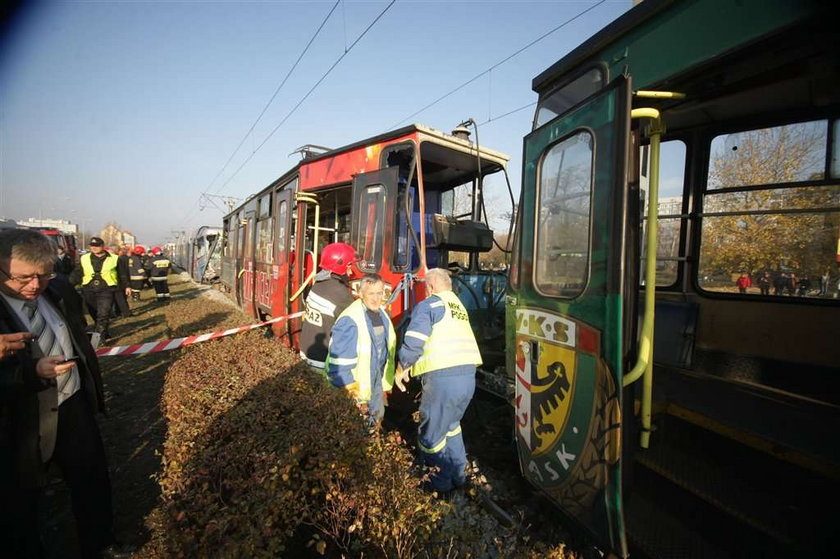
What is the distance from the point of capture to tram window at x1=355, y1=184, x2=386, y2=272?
14.8ft

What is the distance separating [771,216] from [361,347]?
3854 millimetres

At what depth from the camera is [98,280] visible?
8250 mm

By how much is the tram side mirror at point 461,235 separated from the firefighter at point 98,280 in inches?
297

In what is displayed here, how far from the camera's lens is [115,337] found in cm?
912

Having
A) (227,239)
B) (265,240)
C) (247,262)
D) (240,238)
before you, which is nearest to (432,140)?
(265,240)

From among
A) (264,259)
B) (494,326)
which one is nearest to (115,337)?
(264,259)

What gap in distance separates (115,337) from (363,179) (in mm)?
8361

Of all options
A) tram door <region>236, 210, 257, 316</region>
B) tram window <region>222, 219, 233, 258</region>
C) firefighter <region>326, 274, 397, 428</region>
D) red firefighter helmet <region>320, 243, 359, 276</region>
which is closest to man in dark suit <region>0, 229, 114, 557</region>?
firefighter <region>326, 274, 397, 428</region>

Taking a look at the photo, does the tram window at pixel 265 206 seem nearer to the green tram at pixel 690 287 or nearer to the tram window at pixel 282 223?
the tram window at pixel 282 223

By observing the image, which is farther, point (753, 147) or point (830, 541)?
point (753, 147)

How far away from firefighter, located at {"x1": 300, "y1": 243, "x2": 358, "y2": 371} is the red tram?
2.43 ft

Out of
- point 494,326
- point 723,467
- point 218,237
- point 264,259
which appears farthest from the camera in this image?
point 218,237

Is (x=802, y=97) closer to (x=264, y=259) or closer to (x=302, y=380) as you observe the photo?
(x=302, y=380)

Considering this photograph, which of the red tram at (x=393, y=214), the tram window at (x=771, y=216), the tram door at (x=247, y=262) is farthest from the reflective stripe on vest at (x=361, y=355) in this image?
the tram door at (x=247, y=262)
